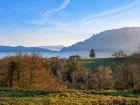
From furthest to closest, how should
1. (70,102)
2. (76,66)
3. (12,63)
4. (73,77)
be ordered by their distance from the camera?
(76,66), (73,77), (12,63), (70,102)

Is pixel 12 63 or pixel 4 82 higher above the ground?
pixel 12 63

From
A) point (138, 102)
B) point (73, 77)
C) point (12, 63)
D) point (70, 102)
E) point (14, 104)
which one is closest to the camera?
point (14, 104)

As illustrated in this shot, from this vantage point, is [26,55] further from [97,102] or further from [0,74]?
[97,102]

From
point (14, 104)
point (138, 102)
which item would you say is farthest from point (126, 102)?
point (14, 104)

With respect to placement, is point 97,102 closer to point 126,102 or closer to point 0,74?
point 126,102

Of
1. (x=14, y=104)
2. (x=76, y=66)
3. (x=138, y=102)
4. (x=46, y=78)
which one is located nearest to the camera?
(x=14, y=104)

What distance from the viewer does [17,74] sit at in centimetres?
6106

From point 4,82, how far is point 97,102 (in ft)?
142

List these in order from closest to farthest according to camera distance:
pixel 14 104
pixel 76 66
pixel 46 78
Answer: pixel 14 104
pixel 46 78
pixel 76 66

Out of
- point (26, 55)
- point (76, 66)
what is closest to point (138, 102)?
point (26, 55)

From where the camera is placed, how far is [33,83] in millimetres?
62500

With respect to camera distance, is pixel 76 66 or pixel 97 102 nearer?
pixel 97 102

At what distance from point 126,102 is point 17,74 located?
135 feet

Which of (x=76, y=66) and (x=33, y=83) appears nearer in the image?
(x=33, y=83)
